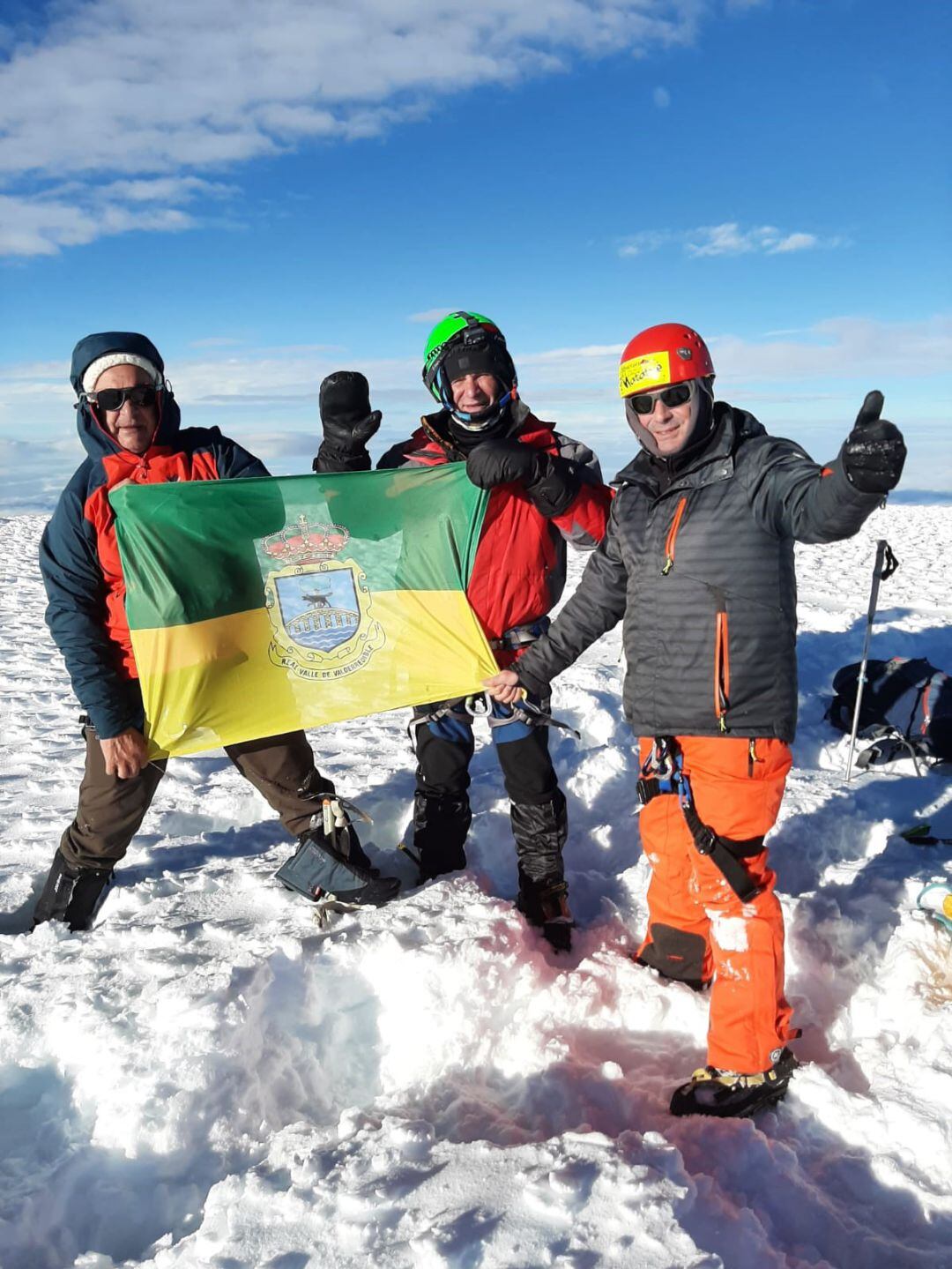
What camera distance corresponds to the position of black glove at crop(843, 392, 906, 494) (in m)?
2.50

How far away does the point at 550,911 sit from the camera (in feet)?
13.3

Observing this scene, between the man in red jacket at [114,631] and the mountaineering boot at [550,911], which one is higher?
the man in red jacket at [114,631]

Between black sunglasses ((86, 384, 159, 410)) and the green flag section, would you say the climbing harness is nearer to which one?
the green flag section

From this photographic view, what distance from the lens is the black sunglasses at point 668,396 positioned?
9.93ft

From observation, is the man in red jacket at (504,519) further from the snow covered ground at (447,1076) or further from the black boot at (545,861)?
the snow covered ground at (447,1076)

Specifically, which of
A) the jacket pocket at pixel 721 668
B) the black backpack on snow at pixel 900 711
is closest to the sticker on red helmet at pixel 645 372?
the jacket pocket at pixel 721 668

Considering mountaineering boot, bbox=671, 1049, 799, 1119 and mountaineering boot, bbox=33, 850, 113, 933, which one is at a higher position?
mountaineering boot, bbox=33, 850, 113, 933

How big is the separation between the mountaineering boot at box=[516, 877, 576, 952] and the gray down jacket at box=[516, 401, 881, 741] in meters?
1.22

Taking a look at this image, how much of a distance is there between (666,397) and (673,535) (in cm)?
50

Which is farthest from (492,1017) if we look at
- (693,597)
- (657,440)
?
(657,440)

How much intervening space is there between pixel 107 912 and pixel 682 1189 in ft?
9.89

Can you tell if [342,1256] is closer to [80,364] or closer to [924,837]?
[80,364]

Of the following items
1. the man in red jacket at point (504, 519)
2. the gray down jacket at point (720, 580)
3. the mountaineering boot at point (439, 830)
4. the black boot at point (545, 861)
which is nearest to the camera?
the gray down jacket at point (720, 580)

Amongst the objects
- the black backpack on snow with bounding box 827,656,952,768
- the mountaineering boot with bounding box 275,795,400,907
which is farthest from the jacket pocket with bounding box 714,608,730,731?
the black backpack on snow with bounding box 827,656,952,768
